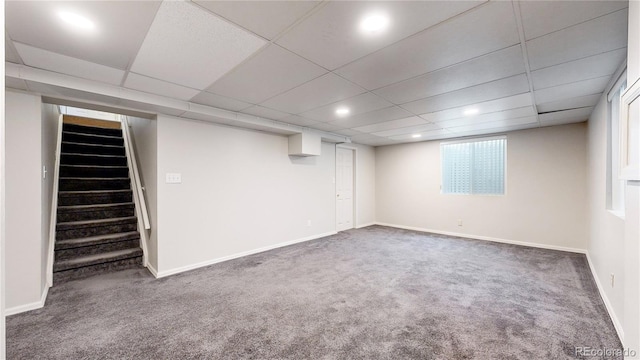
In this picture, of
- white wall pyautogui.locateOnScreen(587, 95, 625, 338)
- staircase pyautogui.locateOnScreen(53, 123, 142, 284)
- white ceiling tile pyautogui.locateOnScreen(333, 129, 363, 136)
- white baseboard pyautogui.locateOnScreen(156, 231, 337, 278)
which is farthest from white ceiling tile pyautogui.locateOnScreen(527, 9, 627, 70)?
staircase pyautogui.locateOnScreen(53, 123, 142, 284)

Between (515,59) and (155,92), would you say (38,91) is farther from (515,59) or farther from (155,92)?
(515,59)

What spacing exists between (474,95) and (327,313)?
2.85 meters

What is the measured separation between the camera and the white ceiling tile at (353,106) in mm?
3043

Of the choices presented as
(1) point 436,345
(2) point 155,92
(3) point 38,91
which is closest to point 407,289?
(1) point 436,345

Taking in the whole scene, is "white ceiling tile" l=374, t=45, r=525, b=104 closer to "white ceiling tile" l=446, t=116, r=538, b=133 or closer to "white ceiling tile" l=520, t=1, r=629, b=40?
"white ceiling tile" l=520, t=1, r=629, b=40

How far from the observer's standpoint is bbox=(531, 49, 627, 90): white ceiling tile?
202 cm

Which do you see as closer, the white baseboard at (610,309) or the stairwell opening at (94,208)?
the white baseboard at (610,309)

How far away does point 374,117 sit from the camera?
12.9 ft

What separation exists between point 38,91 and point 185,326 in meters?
2.68

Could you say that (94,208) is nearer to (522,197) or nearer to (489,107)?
(489,107)

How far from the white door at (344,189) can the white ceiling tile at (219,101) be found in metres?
3.16

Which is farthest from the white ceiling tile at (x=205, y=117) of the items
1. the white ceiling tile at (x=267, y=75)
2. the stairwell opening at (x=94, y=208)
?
the stairwell opening at (x=94, y=208)

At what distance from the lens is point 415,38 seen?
177 cm

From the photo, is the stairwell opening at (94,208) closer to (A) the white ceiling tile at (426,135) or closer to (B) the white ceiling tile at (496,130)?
(A) the white ceiling tile at (426,135)
